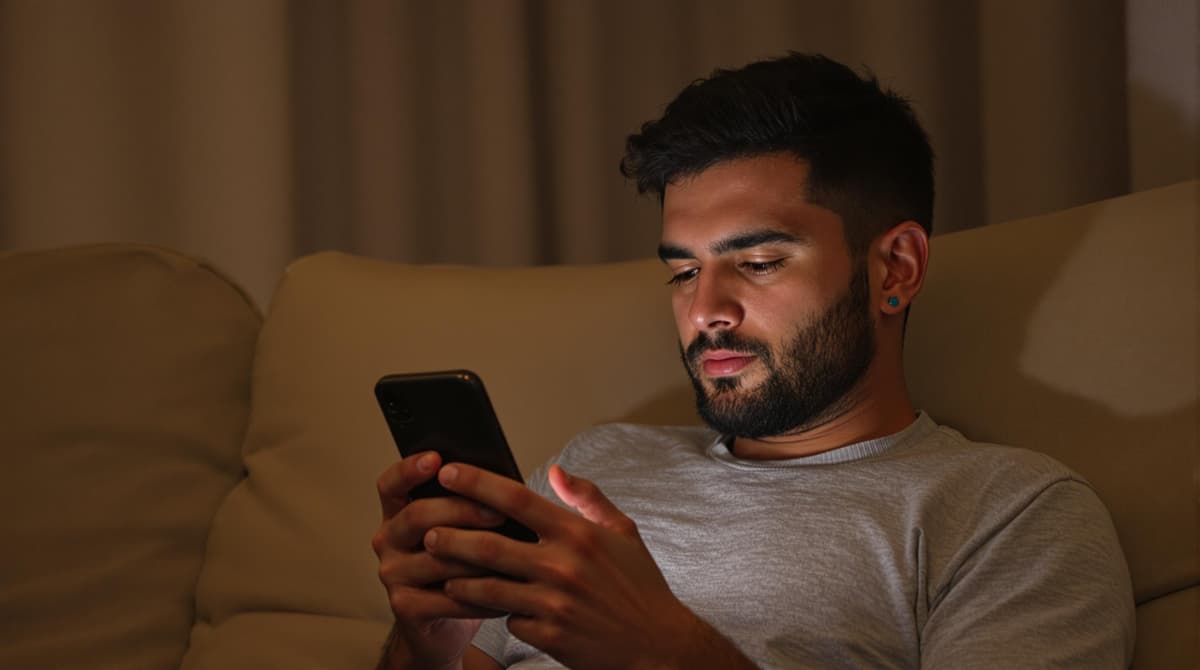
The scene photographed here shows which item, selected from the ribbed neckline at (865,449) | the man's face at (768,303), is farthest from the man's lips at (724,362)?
the ribbed neckline at (865,449)

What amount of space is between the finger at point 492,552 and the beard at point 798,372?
0.46 metres

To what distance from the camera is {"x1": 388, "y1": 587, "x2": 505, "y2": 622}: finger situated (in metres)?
0.85

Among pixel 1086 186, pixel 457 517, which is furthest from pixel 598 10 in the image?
pixel 457 517

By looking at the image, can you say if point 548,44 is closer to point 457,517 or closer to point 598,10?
point 598,10

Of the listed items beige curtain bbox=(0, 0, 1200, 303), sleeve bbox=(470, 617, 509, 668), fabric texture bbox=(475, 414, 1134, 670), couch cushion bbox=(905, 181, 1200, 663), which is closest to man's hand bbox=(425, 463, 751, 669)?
fabric texture bbox=(475, 414, 1134, 670)

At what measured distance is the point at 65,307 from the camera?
1.36m

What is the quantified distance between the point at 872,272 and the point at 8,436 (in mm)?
991

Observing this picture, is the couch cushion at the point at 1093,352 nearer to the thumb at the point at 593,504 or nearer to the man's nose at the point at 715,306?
the man's nose at the point at 715,306

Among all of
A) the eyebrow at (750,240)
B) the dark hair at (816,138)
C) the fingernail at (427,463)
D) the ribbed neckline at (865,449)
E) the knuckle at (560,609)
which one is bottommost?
the ribbed neckline at (865,449)

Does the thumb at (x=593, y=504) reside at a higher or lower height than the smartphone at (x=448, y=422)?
lower

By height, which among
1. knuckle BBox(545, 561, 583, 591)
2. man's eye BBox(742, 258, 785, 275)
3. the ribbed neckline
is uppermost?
man's eye BBox(742, 258, 785, 275)

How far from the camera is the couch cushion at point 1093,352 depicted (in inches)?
41.6

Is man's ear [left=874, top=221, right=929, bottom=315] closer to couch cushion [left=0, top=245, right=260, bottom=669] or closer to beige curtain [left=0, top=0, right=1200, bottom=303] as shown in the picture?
beige curtain [left=0, top=0, right=1200, bottom=303]

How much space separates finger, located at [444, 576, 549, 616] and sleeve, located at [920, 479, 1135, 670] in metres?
0.35
